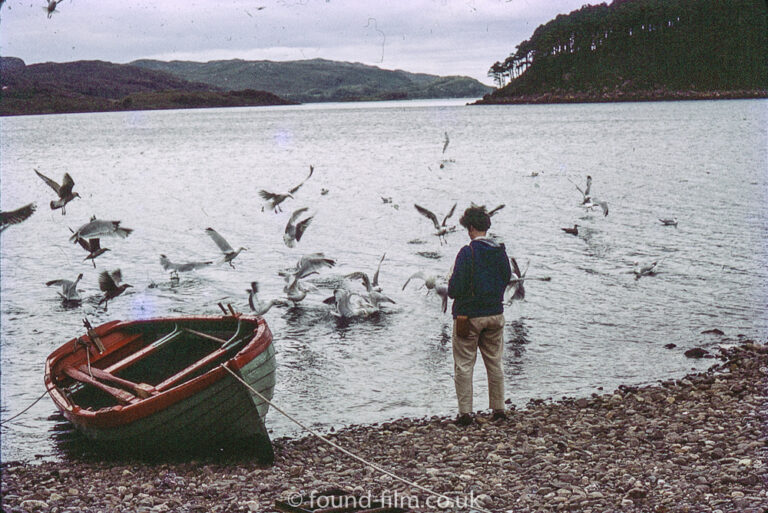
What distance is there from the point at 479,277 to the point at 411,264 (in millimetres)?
13713

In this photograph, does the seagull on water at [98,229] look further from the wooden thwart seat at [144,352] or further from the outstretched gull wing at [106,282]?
the wooden thwart seat at [144,352]

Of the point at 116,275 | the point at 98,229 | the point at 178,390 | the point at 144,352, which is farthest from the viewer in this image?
the point at 116,275

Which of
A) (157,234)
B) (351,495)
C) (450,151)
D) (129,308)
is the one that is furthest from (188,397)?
(450,151)

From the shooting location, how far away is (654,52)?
158 metres

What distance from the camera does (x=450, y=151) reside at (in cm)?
6391

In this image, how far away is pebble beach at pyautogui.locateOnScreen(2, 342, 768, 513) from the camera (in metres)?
6.83

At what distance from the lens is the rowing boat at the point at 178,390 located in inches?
352

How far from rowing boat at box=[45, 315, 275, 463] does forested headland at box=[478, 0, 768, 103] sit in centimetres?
15211

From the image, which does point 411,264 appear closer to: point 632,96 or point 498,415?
point 498,415

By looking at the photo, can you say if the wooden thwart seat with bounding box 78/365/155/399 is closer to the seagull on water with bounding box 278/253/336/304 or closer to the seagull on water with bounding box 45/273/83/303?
the seagull on water with bounding box 278/253/336/304

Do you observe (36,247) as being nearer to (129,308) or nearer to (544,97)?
(129,308)

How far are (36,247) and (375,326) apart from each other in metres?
18.2

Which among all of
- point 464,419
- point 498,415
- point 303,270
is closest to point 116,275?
point 303,270

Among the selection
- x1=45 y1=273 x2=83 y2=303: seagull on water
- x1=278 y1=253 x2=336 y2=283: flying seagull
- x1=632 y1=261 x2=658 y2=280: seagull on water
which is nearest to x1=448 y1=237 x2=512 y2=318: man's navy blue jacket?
x1=278 y1=253 x2=336 y2=283: flying seagull
